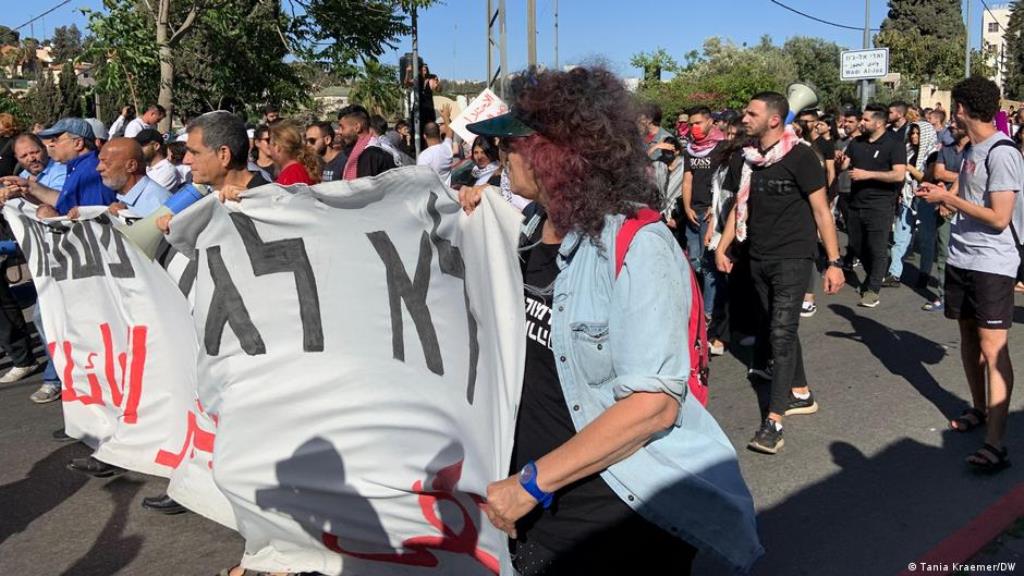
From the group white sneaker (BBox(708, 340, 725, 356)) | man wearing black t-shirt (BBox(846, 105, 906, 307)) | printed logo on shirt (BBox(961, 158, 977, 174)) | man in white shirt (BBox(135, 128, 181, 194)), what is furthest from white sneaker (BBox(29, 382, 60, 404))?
man wearing black t-shirt (BBox(846, 105, 906, 307))

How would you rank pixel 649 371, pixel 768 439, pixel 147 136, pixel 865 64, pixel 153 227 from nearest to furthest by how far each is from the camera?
pixel 649 371, pixel 153 227, pixel 768 439, pixel 147 136, pixel 865 64

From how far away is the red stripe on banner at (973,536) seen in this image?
3537 mm

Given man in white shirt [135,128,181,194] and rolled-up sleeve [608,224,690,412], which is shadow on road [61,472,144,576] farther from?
man in white shirt [135,128,181,194]

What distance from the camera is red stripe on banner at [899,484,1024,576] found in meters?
3.54

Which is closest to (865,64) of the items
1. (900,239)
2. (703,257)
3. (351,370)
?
(900,239)

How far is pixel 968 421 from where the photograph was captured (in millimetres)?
5180

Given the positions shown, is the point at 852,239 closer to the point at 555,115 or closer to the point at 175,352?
the point at 175,352

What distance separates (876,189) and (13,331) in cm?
797

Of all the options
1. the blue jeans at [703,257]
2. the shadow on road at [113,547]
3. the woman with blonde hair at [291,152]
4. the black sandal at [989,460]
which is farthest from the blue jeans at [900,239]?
the shadow on road at [113,547]

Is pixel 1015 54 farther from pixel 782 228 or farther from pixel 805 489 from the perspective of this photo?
pixel 805 489

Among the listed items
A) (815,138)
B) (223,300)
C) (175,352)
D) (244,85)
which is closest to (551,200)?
(223,300)

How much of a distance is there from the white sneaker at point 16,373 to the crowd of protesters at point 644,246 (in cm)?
2

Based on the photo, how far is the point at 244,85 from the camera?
22594mm

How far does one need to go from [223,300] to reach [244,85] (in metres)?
20.7
